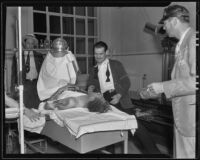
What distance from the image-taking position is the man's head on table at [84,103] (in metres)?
1.35

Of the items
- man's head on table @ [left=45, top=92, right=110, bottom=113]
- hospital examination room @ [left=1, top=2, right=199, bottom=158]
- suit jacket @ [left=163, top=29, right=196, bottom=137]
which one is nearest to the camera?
suit jacket @ [left=163, top=29, right=196, bottom=137]

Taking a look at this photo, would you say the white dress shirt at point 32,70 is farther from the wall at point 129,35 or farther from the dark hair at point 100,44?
the dark hair at point 100,44

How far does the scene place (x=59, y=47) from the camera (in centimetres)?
133

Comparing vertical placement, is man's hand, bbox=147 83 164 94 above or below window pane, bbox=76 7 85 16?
below

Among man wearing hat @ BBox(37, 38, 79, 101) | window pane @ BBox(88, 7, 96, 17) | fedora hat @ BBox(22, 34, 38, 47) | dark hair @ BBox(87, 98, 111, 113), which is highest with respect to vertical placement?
window pane @ BBox(88, 7, 96, 17)

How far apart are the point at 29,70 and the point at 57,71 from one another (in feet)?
0.52

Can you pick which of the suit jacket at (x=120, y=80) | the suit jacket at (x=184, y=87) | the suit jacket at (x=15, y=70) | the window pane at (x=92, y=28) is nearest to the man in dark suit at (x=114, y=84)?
the suit jacket at (x=120, y=80)

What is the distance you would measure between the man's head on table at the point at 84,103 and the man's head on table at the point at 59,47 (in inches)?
10.4

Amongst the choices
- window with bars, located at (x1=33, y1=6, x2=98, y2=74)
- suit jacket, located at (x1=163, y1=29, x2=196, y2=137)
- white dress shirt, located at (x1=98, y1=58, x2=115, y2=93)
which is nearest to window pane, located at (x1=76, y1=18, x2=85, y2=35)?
window with bars, located at (x1=33, y1=6, x2=98, y2=74)

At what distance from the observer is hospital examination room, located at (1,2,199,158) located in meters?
1.25

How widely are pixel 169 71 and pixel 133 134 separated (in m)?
0.40

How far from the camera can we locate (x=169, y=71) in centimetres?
131

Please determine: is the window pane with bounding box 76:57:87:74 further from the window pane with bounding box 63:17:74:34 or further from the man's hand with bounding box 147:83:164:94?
the man's hand with bounding box 147:83:164:94

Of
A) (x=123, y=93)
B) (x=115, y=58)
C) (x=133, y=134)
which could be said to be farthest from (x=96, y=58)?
(x=133, y=134)
